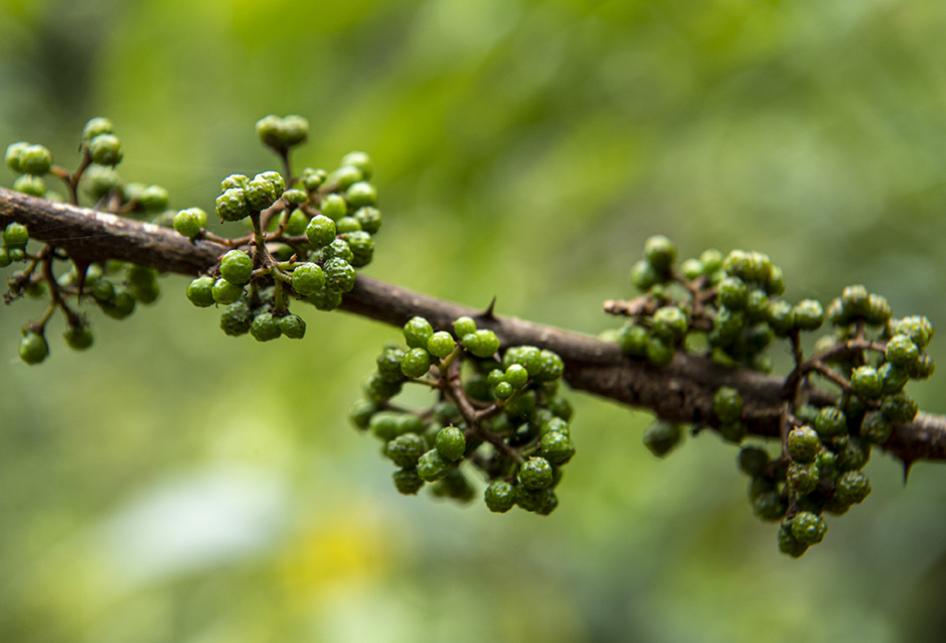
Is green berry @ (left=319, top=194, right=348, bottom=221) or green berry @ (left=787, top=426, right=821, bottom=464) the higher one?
green berry @ (left=319, top=194, right=348, bottom=221)

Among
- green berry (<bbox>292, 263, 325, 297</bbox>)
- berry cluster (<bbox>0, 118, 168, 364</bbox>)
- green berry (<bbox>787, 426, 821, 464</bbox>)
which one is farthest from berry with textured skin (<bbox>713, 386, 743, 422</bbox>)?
berry cluster (<bbox>0, 118, 168, 364</bbox>)

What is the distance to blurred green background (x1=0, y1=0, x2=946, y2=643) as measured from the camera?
11.0 ft

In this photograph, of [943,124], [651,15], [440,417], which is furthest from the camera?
[943,124]

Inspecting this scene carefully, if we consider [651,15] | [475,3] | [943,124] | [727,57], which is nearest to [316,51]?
[475,3]

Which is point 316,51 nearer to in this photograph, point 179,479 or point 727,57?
point 727,57

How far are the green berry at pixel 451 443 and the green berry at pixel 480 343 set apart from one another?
0.60ft

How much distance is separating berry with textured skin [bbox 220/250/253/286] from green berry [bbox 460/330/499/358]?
1.61 ft

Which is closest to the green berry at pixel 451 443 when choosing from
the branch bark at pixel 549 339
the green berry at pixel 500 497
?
the green berry at pixel 500 497

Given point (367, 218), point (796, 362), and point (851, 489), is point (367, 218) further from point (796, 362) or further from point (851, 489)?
point (851, 489)

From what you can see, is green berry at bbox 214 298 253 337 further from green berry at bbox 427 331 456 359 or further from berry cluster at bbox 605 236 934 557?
berry cluster at bbox 605 236 934 557

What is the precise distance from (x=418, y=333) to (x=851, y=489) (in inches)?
42.0

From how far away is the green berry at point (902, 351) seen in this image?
5.80 feet

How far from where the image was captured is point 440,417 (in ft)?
6.54

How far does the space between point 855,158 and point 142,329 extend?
7.64 m
